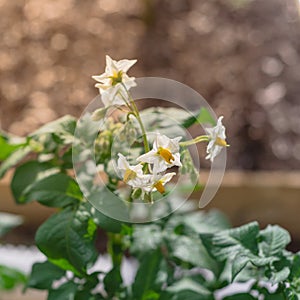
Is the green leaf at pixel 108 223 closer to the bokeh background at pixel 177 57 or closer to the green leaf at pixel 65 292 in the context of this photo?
the green leaf at pixel 65 292

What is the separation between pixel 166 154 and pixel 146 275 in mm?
256

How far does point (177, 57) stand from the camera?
7.09 feet

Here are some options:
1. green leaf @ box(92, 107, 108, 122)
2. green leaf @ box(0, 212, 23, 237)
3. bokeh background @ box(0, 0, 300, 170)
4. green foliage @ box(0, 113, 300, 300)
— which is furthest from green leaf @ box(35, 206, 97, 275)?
bokeh background @ box(0, 0, 300, 170)

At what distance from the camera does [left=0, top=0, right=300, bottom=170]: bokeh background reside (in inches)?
79.7

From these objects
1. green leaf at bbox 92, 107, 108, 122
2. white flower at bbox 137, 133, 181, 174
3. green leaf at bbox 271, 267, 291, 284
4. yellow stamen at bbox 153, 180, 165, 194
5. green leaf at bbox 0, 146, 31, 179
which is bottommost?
green leaf at bbox 271, 267, 291, 284

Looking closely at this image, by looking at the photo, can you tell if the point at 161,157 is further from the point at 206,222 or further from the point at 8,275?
the point at 8,275

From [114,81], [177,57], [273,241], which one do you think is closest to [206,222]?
[273,241]

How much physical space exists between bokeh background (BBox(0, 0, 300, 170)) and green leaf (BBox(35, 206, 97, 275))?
4.28 ft

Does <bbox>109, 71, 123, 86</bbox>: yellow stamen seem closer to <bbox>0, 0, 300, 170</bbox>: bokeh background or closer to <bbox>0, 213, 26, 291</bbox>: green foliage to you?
<bbox>0, 213, 26, 291</bbox>: green foliage

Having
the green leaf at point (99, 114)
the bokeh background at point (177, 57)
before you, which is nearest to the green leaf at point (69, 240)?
the green leaf at point (99, 114)

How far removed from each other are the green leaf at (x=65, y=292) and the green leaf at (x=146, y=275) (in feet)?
0.24

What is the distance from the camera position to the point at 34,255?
1.44 metres

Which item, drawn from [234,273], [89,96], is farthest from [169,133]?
[89,96]

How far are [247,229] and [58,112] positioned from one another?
4.60 feet
